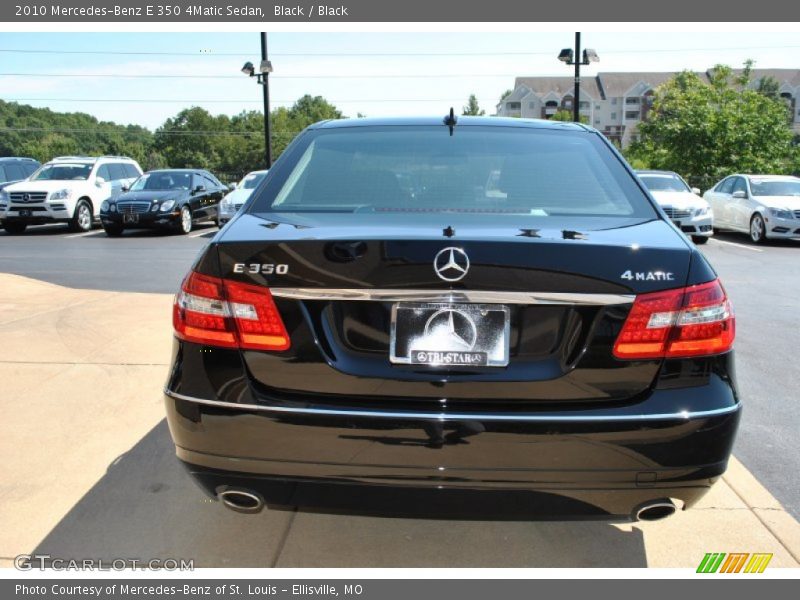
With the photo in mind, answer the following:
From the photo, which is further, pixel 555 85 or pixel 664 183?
pixel 555 85

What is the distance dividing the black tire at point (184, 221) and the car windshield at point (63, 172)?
333 centimetres

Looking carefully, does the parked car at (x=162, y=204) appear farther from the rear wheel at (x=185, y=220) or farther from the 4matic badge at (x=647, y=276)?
the 4matic badge at (x=647, y=276)

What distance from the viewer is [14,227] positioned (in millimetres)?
17719

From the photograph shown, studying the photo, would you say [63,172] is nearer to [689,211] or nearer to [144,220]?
[144,220]

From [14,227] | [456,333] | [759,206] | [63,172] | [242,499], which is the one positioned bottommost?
[14,227]

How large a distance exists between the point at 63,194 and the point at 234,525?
53.6 ft

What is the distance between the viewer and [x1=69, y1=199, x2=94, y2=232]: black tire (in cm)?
1762

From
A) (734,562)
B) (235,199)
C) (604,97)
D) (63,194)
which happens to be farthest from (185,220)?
(604,97)

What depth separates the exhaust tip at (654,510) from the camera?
7.64 feet

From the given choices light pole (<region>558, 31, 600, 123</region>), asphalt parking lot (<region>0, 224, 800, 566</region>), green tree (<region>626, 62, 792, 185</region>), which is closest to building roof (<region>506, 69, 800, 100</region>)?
green tree (<region>626, 62, 792, 185</region>)

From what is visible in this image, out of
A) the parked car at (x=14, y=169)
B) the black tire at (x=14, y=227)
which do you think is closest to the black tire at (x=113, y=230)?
the black tire at (x=14, y=227)

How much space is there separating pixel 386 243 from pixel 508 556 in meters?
1.41

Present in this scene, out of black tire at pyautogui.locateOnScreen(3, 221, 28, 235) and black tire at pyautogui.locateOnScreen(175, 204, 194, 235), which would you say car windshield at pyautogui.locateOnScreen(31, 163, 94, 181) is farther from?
black tire at pyautogui.locateOnScreen(175, 204, 194, 235)

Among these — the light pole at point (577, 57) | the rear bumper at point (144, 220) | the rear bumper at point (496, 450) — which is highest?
the light pole at point (577, 57)
